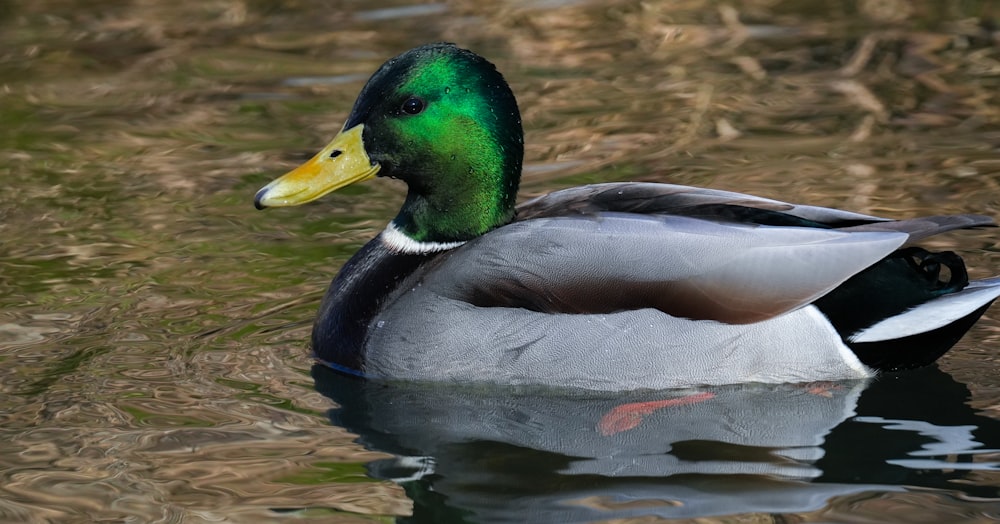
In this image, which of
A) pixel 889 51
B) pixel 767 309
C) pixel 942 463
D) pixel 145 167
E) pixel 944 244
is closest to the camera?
pixel 942 463

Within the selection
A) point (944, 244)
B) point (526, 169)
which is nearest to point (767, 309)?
point (944, 244)

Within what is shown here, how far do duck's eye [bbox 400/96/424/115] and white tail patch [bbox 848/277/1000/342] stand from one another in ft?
6.04

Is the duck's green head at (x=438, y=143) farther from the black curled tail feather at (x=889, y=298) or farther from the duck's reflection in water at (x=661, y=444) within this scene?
the black curled tail feather at (x=889, y=298)

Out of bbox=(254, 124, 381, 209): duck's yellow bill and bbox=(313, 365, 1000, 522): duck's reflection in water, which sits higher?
bbox=(254, 124, 381, 209): duck's yellow bill

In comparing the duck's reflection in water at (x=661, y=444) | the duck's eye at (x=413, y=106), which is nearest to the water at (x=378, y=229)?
the duck's reflection in water at (x=661, y=444)

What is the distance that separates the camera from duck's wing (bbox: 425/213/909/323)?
214 inches

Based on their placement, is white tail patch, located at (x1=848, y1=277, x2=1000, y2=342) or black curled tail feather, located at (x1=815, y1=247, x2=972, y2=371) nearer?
white tail patch, located at (x1=848, y1=277, x2=1000, y2=342)

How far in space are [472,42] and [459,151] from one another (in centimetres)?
477

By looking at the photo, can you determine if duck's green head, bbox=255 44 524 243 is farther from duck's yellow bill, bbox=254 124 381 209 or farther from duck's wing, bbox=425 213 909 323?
duck's wing, bbox=425 213 909 323

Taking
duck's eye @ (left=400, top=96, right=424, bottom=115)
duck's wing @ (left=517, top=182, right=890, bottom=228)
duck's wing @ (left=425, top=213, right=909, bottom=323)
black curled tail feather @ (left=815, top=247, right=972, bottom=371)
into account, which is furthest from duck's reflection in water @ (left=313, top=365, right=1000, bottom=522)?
duck's eye @ (left=400, top=96, right=424, bottom=115)

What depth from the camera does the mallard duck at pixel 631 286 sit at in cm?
546

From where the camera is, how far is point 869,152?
8.28 m

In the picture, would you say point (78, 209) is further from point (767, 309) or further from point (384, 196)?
point (767, 309)

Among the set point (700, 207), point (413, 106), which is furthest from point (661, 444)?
point (413, 106)
